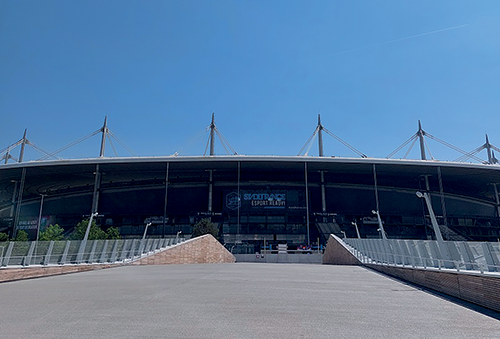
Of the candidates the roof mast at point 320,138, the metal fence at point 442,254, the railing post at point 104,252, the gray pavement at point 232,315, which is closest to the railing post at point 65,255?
the railing post at point 104,252

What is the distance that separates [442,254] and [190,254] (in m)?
23.6

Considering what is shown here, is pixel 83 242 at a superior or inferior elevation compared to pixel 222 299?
superior

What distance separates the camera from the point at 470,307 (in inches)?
329

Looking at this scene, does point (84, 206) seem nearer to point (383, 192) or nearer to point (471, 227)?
point (383, 192)

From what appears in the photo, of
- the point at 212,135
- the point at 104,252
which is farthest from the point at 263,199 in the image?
the point at 104,252

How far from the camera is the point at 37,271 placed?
16406 mm

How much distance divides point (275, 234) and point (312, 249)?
7.89m

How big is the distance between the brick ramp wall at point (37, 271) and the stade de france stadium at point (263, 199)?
41230 mm

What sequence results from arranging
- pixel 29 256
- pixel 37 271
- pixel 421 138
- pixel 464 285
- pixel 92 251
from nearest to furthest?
pixel 464 285 → pixel 37 271 → pixel 29 256 → pixel 92 251 → pixel 421 138

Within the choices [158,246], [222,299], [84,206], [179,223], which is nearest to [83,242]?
[158,246]

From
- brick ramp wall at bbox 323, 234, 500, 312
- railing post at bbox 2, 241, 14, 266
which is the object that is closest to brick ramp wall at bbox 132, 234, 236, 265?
railing post at bbox 2, 241, 14, 266

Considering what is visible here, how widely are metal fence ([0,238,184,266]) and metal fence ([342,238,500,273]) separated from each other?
49.6ft

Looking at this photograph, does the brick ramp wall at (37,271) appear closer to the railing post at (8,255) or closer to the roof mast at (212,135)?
the railing post at (8,255)

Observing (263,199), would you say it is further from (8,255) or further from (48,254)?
(8,255)
